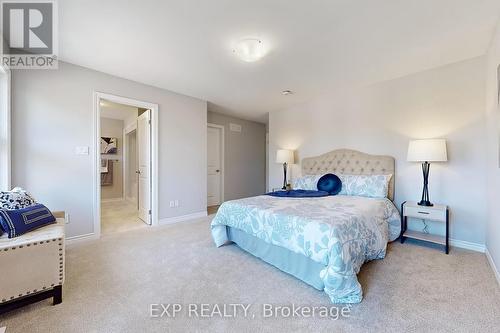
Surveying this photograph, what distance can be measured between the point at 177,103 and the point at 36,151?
2105 mm

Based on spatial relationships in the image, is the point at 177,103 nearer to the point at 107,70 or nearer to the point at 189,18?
the point at 107,70

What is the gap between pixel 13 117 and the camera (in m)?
2.50

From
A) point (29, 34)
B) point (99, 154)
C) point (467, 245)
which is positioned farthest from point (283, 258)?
point (29, 34)

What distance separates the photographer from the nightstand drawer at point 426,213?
257 centimetres

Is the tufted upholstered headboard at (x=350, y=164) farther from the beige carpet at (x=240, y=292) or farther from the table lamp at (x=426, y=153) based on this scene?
the beige carpet at (x=240, y=292)

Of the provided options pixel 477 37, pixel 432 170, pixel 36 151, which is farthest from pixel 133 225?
pixel 477 37

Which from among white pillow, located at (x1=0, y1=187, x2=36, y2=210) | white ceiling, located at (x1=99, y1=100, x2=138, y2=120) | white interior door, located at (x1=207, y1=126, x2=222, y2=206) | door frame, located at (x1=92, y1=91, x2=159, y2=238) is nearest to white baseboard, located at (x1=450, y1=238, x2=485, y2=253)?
door frame, located at (x1=92, y1=91, x2=159, y2=238)

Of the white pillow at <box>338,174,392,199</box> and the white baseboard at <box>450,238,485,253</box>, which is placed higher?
the white pillow at <box>338,174,392,199</box>

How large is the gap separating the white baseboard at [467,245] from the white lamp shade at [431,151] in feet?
3.62

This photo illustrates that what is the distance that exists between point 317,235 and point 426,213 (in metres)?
1.83

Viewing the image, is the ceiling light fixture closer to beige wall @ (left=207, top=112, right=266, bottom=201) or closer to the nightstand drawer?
the nightstand drawer

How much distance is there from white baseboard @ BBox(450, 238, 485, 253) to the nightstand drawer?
0.59m

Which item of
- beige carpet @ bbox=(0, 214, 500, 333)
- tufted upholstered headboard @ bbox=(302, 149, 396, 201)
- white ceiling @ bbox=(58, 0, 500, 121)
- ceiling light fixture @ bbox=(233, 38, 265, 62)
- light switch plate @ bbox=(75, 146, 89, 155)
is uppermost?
white ceiling @ bbox=(58, 0, 500, 121)

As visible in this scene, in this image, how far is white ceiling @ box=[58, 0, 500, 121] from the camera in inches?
71.7
